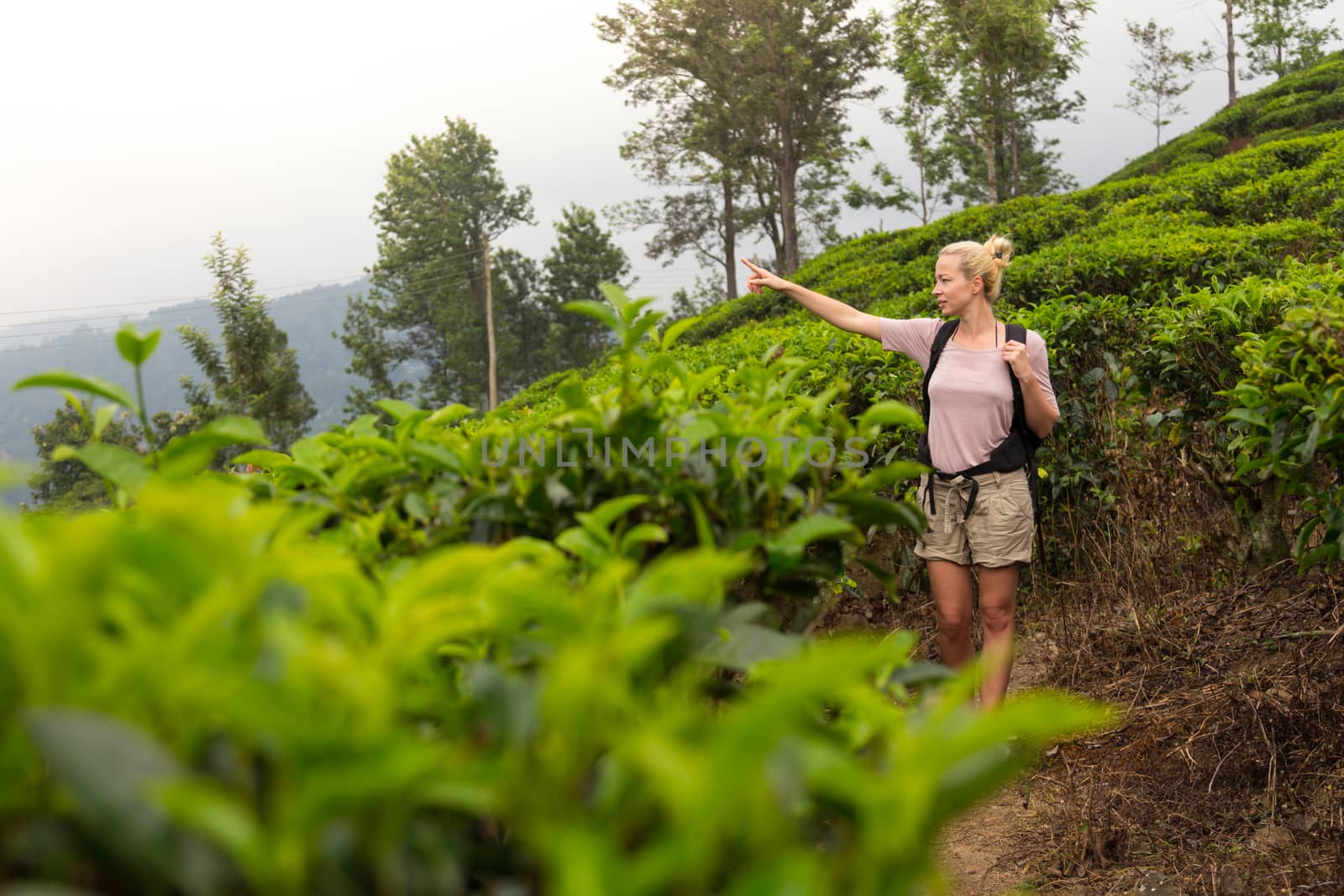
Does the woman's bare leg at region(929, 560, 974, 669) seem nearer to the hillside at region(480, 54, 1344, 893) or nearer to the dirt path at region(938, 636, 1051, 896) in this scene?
the hillside at region(480, 54, 1344, 893)

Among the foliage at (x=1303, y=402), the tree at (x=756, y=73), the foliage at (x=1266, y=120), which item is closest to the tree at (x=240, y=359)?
the tree at (x=756, y=73)

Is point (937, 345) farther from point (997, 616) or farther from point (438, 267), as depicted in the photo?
point (438, 267)

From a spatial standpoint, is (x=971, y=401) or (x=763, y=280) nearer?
(x=971, y=401)

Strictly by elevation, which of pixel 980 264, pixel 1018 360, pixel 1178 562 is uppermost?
pixel 980 264

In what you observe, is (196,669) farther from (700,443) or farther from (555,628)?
(700,443)

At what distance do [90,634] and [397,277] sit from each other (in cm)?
5614

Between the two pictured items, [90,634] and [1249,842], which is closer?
[90,634]

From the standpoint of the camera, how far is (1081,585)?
4.58 m

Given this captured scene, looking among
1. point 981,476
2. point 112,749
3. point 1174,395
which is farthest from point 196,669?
point 1174,395

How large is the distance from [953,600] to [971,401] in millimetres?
767

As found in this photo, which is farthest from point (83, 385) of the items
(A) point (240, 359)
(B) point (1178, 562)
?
(A) point (240, 359)

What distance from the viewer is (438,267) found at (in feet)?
173

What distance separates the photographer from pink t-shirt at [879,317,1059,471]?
356cm

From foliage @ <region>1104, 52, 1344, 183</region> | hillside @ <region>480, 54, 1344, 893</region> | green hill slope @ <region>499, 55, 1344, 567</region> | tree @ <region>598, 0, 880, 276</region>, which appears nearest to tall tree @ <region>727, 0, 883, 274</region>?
tree @ <region>598, 0, 880, 276</region>
